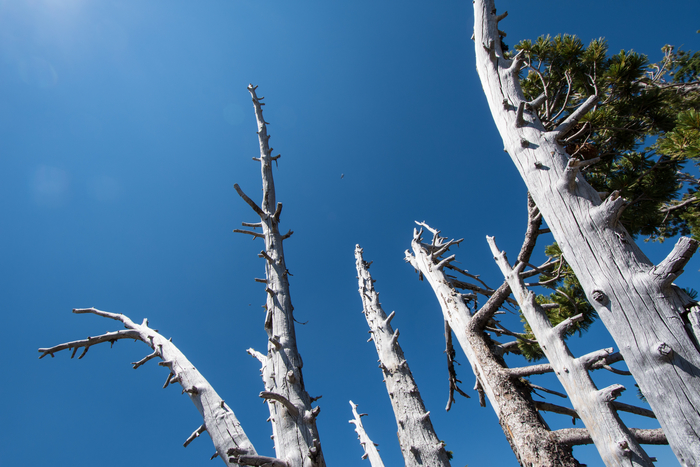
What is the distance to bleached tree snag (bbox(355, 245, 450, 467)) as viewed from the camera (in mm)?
4146

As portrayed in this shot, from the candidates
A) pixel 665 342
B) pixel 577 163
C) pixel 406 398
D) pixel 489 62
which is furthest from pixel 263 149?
pixel 665 342

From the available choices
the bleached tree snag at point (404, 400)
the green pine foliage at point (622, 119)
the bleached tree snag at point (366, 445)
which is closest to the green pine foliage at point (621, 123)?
the green pine foliage at point (622, 119)

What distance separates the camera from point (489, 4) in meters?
4.07

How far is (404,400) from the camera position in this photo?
490cm

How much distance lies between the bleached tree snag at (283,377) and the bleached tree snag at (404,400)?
2.35 meters

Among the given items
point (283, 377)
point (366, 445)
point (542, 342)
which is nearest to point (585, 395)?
point (542, 342)

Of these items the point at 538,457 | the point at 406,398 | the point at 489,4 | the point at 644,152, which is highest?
the point at 489,4

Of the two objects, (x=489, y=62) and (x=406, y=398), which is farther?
(x=406, y=398)

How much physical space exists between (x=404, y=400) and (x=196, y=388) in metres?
3.28

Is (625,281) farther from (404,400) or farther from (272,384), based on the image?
(404,400)

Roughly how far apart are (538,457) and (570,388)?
2.53 ft

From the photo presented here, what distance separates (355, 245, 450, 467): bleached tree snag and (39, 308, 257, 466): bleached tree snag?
9.04 feet

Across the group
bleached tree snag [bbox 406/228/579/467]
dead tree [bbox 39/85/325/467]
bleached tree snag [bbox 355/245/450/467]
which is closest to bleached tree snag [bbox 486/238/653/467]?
bleached tree snag [bbox 406/228/579/467]

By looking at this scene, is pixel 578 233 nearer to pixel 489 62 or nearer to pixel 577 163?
pixel 577 163
